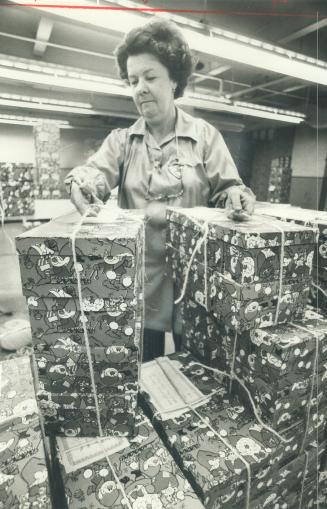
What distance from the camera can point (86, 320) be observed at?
874 millimetres

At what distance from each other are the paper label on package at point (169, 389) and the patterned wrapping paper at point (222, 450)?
0.02m

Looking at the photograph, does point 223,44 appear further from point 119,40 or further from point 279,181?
point 279,181

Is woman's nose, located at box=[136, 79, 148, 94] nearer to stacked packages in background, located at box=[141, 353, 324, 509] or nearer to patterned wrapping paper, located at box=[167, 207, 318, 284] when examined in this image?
patterned wrapping paper, located at box=[167, 207, 318, 284]

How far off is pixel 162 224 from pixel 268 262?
652 mm

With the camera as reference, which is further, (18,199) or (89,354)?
(18,199)

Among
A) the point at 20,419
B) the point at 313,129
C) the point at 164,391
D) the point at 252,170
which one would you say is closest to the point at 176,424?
the point at 164,391

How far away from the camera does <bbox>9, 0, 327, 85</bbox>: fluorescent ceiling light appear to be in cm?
241

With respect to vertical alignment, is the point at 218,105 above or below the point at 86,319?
above

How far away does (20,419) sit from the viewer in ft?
3.13

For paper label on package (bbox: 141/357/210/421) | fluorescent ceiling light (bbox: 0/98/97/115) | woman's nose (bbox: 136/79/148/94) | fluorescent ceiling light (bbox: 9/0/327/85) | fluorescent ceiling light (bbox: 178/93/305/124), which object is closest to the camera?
paper label on package (bbox: 141/357/210/421)

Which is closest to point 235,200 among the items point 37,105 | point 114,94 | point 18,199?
point 18,199

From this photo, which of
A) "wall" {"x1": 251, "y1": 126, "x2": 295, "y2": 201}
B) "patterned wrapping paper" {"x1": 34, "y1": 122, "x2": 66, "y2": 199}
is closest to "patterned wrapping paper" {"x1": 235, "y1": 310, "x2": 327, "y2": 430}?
"patterned wrapping paper" {"x1": 34, "y1": 122, "x2": 66, "y2": 199}

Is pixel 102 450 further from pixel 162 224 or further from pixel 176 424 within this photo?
pixel 162 224

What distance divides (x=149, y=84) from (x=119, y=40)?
570 cm
